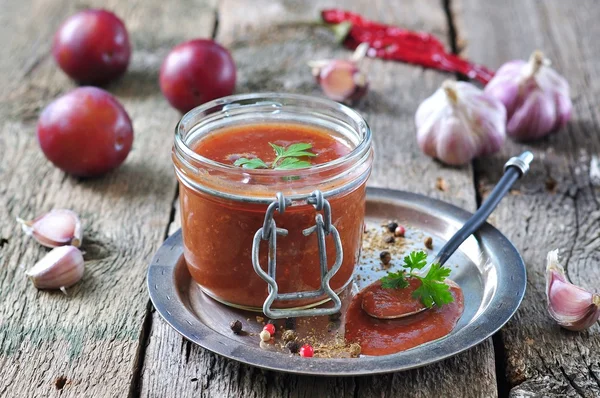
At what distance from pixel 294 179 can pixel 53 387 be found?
1.56 feet

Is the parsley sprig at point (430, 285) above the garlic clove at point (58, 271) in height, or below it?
above

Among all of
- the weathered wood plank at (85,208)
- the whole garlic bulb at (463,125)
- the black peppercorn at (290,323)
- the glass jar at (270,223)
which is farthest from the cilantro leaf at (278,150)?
the whole garlic bulb at (463,125)

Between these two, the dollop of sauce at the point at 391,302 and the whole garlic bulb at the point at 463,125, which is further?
the whole garlic bulb at the point at 463,125

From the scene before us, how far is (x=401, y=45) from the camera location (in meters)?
2.57

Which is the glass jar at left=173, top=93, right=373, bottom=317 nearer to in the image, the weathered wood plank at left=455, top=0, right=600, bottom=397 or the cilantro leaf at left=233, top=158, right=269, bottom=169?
the cilantro leaf at left=233, top=158, right=269, bottom=169

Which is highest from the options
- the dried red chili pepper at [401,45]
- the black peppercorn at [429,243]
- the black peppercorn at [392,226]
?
the black peppercorn at [429,243]

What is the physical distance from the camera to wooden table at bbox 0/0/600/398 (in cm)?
122

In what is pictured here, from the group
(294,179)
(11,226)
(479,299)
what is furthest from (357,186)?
(11,226)

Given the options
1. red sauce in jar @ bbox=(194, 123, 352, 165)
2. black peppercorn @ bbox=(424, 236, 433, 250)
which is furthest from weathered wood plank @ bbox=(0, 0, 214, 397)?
black peppercorn @ bbox=(424, 236, 433, 250)

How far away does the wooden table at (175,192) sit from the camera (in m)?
1.22

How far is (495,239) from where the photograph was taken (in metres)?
1.49

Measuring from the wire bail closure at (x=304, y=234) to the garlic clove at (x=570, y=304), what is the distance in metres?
0.38

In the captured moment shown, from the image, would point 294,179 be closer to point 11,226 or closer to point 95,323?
point 95,323

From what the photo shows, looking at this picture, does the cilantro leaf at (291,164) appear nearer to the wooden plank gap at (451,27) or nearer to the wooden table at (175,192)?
the wooden table at (175,192)
